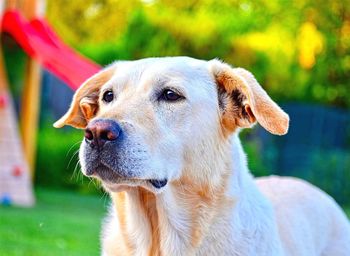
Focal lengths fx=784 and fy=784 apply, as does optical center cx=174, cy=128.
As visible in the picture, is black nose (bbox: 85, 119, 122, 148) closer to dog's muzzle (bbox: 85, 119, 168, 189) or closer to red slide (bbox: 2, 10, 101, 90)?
dog's muzzle (bbox: 85, 119, 168, 189)

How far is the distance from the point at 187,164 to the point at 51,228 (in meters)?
5.30

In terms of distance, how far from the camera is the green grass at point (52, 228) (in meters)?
7.41

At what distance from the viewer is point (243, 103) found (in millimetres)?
4012

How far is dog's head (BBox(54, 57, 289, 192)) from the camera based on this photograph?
11.7ft

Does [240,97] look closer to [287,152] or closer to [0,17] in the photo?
[0,17]

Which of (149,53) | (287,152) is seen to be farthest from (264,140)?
(149,53)

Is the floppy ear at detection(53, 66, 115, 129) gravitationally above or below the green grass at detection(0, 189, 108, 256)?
above

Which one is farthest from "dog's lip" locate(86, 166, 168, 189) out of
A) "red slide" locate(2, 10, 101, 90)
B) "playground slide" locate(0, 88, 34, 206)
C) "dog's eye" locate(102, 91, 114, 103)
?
"playground slide" locate(0, 88, 34, 206)

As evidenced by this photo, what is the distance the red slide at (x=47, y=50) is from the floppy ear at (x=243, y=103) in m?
5.67

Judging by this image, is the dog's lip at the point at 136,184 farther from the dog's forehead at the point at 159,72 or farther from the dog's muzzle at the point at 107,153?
the dog's forehead at the point at 159,72

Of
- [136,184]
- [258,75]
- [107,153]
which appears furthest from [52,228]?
[258,75]

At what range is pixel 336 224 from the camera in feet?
16.0

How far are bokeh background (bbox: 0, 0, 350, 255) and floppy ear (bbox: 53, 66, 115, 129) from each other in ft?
17.9

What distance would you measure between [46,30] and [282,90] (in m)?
6.81
